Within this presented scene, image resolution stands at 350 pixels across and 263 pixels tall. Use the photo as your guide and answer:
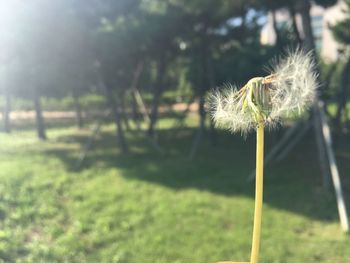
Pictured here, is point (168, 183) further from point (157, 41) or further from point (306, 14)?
point (157, 41)

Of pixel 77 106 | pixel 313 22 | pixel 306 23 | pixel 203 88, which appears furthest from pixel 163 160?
pixel 77 106

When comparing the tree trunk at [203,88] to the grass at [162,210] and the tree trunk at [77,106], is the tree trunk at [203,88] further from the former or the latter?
the tree trunk at [77,106]

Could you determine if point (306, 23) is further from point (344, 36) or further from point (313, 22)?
point (313, 22)

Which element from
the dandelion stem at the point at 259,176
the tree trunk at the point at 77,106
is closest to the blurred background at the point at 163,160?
the dandelion stem at the point at 259,176

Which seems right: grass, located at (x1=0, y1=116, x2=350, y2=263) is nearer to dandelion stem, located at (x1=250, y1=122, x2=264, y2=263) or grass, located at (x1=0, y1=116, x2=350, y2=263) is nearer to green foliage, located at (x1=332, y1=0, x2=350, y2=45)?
green foliage, located at (x1=332, y1=0, x2=350, y2=45)

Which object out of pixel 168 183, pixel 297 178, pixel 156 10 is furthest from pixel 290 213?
pixel 156 10
